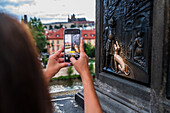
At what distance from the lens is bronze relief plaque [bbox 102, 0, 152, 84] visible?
130 inches

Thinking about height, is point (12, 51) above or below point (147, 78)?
above

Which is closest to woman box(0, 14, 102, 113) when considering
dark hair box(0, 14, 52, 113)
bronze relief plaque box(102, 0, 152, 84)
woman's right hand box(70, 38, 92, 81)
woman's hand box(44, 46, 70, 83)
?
dark hair box(0, 14, 52, 113)

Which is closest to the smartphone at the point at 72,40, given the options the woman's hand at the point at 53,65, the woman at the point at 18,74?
the woman's hand at the point at 53,65

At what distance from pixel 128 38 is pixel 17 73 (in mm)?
3520

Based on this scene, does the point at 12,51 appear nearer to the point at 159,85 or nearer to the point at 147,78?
the point at 159,85

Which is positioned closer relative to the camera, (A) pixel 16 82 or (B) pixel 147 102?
(A) pixel 16 82

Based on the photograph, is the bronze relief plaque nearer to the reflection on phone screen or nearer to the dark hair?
the reflection on phone screen

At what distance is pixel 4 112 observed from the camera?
0.54 meters

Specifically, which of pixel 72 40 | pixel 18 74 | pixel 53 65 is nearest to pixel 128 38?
pixel 72 40

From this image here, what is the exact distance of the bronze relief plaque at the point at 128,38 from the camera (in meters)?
Answer: 3.30

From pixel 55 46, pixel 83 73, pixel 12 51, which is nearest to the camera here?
pixel 12 51

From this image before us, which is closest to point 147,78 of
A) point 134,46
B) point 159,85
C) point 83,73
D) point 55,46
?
point 159,85

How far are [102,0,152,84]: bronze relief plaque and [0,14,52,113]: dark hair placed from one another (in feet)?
9.71

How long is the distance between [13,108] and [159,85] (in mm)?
2846
